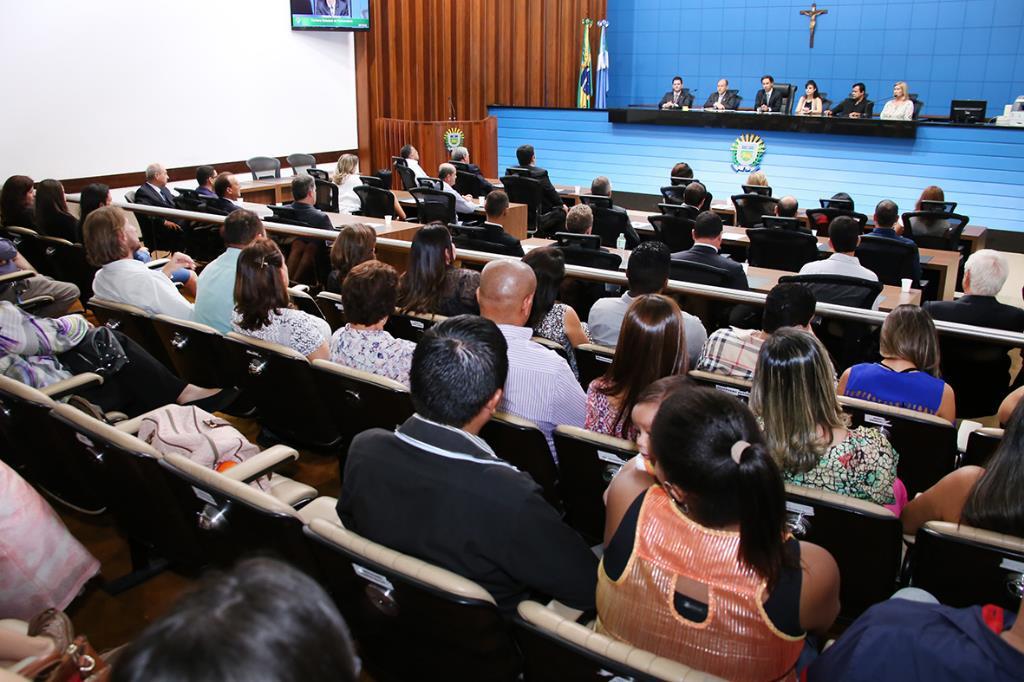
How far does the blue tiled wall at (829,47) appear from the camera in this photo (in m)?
11.4

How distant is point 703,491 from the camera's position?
148cm

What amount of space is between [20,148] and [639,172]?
736 centimetres

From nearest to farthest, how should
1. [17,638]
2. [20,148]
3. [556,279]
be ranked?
[17,638]
[556,279]
[20,148]

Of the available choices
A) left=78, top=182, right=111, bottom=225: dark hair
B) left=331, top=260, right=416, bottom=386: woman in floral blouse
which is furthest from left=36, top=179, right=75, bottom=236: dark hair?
left=331, top=260, right=416, bottom=386: woman in floral blouse

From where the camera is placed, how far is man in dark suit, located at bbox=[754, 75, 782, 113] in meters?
11.5

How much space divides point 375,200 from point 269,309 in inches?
195

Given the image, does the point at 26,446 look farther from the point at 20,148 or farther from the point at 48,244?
the point at 20,148

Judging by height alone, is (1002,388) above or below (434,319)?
below

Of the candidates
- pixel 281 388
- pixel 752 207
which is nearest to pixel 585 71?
pixel 752 207

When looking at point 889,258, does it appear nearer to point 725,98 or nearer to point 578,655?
point 578,655

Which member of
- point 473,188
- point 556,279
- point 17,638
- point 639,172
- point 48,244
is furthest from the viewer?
point 639,172

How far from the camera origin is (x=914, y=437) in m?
2.52

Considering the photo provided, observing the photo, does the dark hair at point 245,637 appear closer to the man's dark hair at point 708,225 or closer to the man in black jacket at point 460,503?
the man in black jacket at point 460,503

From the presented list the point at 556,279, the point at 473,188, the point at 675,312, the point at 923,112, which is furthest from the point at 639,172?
the point at 675,312
